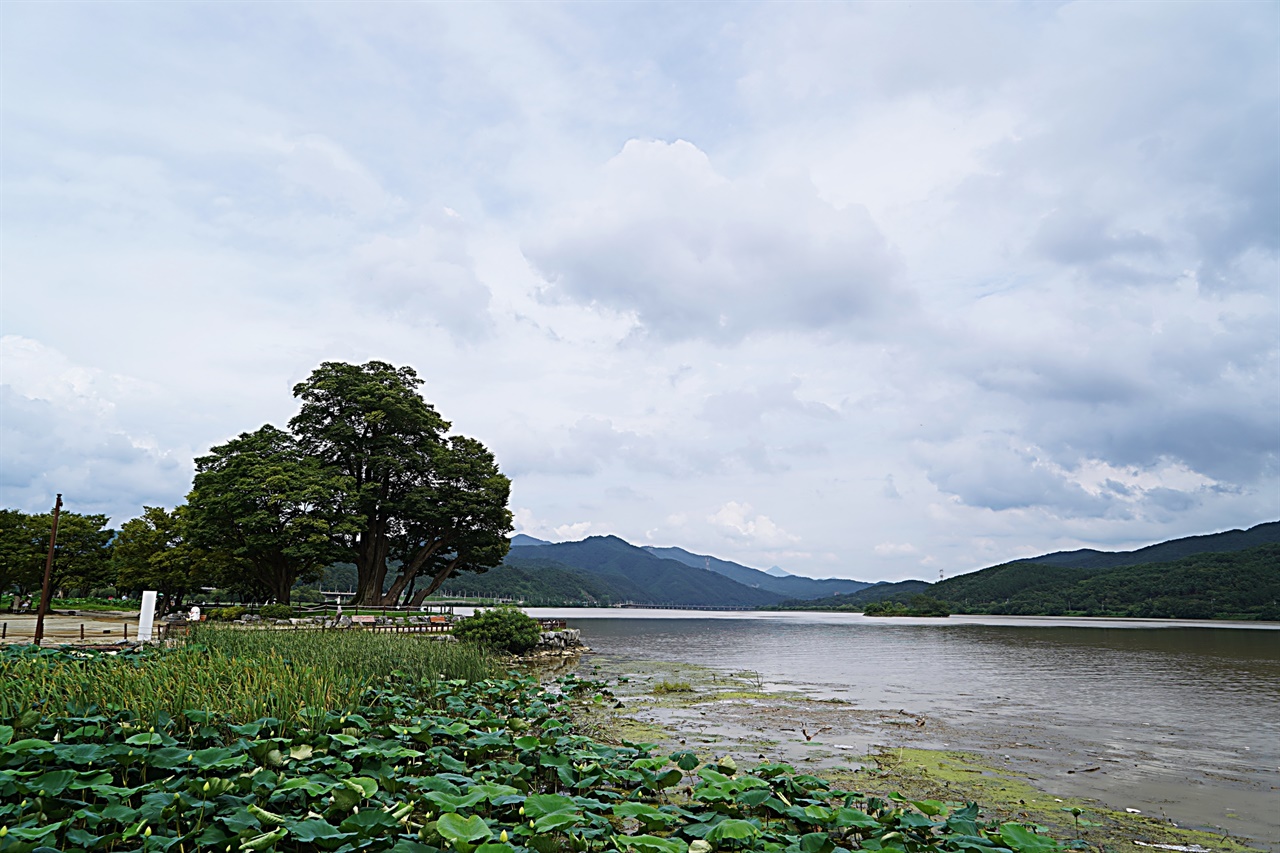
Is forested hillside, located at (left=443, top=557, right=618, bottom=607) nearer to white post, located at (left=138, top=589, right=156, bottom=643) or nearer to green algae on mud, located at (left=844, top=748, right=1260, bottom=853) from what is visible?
white post, located at (left=138, top=589, right=156, bottom=643)

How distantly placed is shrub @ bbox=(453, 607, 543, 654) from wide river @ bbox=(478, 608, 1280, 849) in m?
4.46

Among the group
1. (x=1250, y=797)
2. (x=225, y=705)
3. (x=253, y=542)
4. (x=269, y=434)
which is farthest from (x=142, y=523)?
(x=1250, y=797)

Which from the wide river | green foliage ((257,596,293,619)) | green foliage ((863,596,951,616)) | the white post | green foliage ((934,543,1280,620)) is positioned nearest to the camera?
the wide river

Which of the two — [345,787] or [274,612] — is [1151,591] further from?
[345,787]

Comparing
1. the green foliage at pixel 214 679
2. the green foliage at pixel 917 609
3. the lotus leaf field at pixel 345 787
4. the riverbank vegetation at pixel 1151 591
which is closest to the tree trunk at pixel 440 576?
the green foliage at pixel 214 679

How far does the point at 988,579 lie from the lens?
117m

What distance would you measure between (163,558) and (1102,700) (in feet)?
133

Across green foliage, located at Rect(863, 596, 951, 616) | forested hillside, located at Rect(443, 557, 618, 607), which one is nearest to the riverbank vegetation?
green foliage, located at Rect(863, 596, 951, 616)

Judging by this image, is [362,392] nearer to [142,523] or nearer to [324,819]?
[142,523]

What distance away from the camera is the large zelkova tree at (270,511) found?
34031mm

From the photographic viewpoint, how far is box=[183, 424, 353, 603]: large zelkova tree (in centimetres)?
3403

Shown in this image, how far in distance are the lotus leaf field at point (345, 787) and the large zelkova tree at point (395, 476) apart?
29.7 metres

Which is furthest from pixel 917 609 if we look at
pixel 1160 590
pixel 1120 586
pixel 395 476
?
pixel 395 476

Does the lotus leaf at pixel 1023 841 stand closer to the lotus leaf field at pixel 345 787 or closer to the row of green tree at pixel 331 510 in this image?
the lotus leaf field at pixel 345 787
